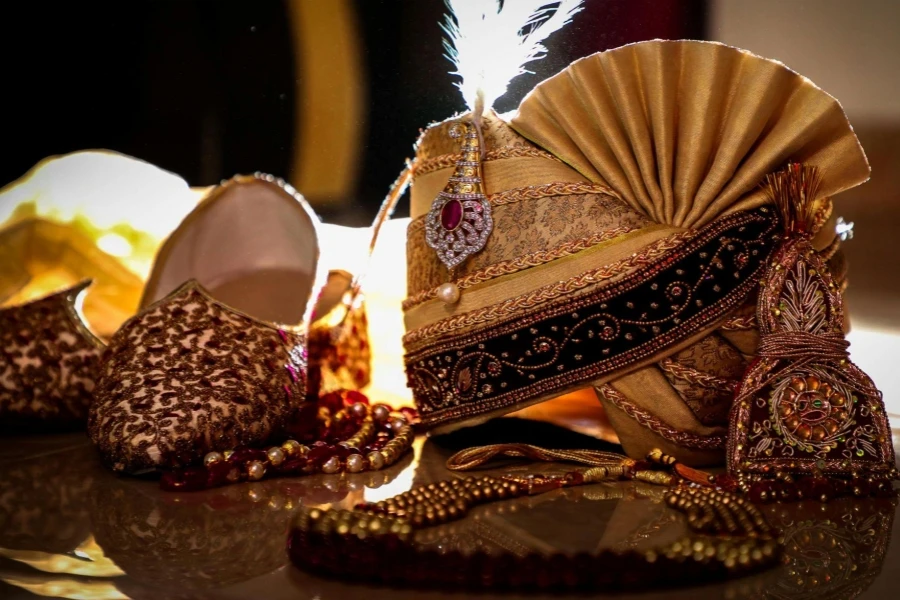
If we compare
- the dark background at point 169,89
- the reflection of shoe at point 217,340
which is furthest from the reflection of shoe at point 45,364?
the dark background at point 169,89

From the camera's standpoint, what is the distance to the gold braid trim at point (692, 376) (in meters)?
1.10

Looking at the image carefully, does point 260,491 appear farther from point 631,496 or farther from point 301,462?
point 631,496

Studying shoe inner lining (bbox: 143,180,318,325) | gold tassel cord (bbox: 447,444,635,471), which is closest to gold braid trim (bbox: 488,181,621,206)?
gold tassel cord (bbox: 447,444,635,471)

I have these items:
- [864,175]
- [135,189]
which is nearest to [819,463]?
[864,175]

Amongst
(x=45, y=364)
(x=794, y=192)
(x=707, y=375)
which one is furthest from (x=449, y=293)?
(x=45, y=364)

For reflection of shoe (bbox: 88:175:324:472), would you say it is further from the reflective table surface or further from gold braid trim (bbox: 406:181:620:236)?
gold braid trim (bbox: 406:181:620:236)

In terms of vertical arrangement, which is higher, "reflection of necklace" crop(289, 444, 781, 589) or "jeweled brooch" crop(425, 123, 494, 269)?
"jeweled brooch" crop(425, 123, 494, 269)

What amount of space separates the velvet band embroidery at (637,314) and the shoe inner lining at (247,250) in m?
0.53

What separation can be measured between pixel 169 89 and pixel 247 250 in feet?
1.71

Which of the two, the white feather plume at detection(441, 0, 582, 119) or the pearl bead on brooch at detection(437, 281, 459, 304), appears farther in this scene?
the white feather plume at detection(441, 0, 582, 119)

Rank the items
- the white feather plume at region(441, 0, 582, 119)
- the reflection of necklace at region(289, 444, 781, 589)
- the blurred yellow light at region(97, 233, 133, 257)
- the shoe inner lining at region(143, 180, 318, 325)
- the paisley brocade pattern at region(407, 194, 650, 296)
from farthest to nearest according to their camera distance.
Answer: the blurred yellow light at region(97, 233, 133, 257) < the shoe inner lining at region(143, 180, 318, 325) < the white feather plume at region(441, 0, 582, 119) < the paisley brocade pattern at region(407, 194, 650, 296) < the reflection of necklace at region(289, 444, 781, 589)

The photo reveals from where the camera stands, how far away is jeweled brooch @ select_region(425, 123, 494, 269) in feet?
3.92

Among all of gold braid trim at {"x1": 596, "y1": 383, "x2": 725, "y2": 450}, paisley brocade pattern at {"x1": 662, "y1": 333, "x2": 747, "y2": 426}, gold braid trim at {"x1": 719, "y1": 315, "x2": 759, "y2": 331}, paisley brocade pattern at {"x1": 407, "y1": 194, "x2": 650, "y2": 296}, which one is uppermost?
paisley brocade pattern at {"x1": 407, "y1": 194, "x2": 650, "y2": 296}

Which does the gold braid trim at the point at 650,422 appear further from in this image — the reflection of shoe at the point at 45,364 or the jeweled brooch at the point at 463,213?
the reflection of shoe at the point at 45,364
